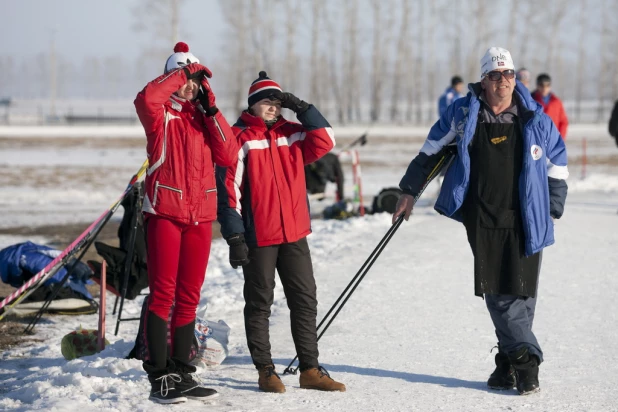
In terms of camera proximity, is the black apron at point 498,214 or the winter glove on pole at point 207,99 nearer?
the winter glove on pole at point 207,99

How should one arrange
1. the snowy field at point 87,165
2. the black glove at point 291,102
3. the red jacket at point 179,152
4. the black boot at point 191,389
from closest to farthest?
the red jacket at point 179,152 < the black boot at point 191,389 < the black glove at point 291,102 < the snowy field at point 87,165

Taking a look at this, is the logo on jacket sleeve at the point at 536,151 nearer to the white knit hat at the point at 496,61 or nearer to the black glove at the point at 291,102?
the white knit hat at the point at 496,61

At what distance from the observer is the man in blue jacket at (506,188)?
15.5 feet

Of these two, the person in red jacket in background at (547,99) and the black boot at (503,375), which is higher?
the person in red jacket in background at (547,99)

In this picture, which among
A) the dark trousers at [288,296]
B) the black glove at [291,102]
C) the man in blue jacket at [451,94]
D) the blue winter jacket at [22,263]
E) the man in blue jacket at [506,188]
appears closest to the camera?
the man in blue jacket at [506,188]

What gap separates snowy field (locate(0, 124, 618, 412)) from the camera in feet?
15.5

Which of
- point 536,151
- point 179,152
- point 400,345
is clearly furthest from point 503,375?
point 179,152

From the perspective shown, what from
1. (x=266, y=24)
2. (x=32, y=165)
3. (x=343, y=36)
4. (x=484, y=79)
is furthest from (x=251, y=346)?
(x=343, y=36)

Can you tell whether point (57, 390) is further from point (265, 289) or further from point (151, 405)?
point (265, 289)

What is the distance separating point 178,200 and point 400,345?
2112mm

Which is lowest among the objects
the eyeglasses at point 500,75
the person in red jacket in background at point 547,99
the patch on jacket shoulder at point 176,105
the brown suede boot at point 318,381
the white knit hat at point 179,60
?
the brown suede boot at point 318,381

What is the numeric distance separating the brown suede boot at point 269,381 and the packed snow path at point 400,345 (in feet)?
0.20

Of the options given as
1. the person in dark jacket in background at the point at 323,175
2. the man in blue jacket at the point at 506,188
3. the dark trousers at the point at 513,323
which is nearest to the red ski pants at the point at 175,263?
the man in blue jacket at the point at 506,188

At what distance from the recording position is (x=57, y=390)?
185 inches
